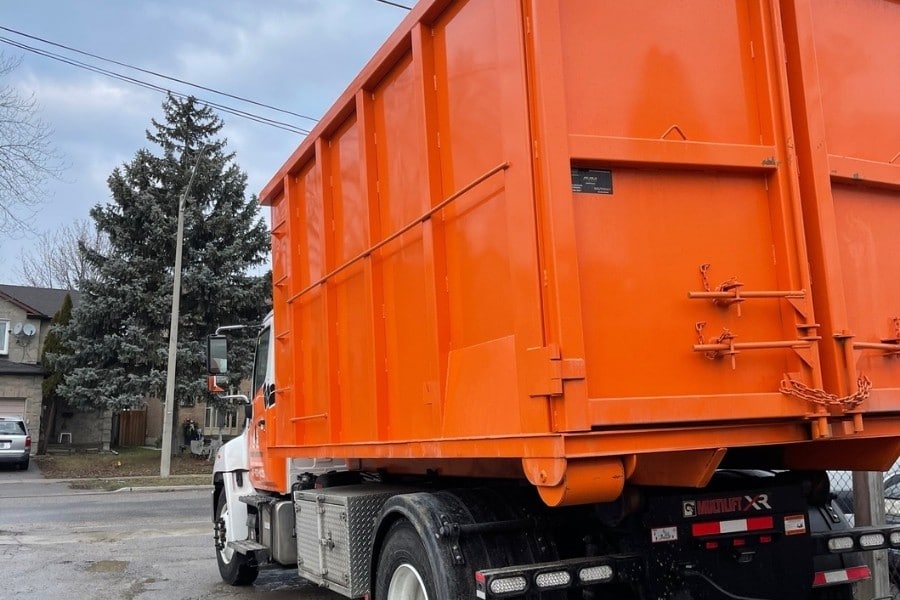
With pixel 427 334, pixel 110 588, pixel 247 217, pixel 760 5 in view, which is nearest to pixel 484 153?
pixel 427 334

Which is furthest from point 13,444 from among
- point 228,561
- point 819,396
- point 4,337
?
point 819,396

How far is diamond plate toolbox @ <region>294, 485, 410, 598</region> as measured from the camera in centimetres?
481

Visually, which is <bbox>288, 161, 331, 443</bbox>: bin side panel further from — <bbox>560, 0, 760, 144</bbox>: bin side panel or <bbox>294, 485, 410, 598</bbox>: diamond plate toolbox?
<bbox>560, 0, 760, 144</bbox>: bin side panel

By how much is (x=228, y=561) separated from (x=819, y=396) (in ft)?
21.6

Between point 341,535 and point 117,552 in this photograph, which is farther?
point 117,552

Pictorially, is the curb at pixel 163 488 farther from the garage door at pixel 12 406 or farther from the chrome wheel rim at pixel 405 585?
the chrome wheel rim at pixel 405 585

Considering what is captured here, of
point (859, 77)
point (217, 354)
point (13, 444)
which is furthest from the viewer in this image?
point (13, 444)

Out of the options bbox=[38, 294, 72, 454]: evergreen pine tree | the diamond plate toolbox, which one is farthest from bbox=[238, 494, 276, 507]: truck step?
bbox=[38, 294, 72, 454]: evergreen pine tree

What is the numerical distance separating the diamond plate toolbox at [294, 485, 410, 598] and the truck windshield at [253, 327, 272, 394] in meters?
2.25

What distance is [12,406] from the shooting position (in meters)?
31.4

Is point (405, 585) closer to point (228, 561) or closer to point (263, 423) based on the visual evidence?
point (263, 423)

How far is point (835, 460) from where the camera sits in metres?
3.87

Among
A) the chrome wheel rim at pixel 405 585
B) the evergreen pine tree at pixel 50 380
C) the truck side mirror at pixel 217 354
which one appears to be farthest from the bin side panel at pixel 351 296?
the evergreen pine tree at pixel 50 380

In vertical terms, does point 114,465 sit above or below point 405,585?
above
